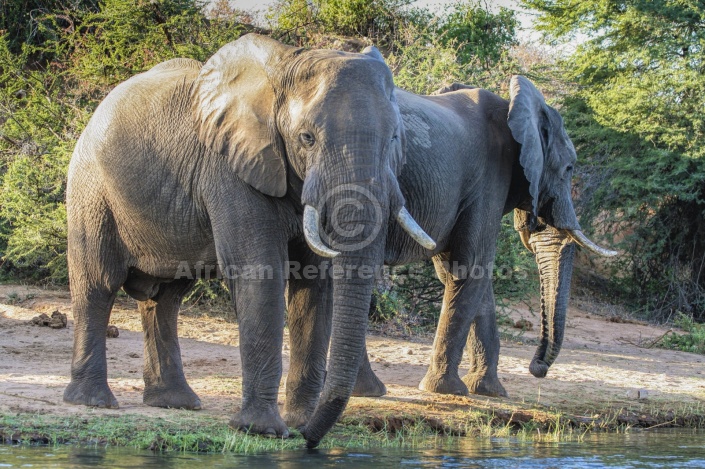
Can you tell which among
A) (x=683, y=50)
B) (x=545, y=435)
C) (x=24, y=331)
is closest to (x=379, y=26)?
(x=683, y=50)

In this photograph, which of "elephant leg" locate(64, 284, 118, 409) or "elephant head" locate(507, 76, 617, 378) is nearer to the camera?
"elephant leg" locate(64, 284, 118, 409)

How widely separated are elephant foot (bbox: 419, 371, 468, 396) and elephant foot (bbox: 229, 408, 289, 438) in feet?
7.19

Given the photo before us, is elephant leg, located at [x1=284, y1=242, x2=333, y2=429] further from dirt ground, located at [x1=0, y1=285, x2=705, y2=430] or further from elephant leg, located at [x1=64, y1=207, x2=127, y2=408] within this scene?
elephant leg, located at [x1=64, y1=207, x2=127, y2=408]

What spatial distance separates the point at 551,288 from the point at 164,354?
3.37m

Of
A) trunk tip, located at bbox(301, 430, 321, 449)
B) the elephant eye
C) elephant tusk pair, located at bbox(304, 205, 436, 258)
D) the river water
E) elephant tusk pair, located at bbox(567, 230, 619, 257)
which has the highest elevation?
the elephant eye

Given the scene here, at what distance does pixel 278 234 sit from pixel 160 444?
145 cm

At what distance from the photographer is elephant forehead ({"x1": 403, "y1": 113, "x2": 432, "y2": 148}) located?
717 centimetres

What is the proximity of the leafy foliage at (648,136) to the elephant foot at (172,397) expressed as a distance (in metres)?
11.4

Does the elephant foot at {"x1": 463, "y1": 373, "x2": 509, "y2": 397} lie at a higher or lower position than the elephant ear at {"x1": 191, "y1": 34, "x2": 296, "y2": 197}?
lower

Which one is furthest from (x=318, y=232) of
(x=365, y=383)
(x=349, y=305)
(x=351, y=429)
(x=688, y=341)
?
(x=688, y=341)

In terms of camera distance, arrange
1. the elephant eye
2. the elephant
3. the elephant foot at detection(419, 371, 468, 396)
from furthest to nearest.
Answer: the elephant foot at detection(419, 371, 468, 396) → the elephant eye → the elephant

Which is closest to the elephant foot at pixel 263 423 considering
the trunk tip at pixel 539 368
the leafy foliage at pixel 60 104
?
the trunk tip at pixel 539 368

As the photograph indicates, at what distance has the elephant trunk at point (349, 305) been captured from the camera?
5.44 m

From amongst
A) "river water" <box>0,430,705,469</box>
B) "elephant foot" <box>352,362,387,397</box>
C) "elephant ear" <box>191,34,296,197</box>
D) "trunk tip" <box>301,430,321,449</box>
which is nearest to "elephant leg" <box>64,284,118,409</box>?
"river water" <box>0,430,705,469</box>
